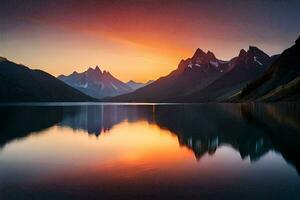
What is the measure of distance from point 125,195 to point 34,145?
31.9 meters

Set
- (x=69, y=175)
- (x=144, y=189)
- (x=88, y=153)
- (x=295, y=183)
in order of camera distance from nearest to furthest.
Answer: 1. (x=144, y=189)
2. (x=295, y=183)
3. (x=69, y=175)
4. (x=88, y=153)

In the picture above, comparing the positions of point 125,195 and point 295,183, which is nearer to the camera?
point 125,195

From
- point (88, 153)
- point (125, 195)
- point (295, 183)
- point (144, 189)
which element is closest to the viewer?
point (125, 195)

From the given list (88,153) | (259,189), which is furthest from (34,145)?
(259,189)

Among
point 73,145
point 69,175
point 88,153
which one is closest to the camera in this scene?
point 69,175

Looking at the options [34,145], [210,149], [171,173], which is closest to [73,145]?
[34,145]

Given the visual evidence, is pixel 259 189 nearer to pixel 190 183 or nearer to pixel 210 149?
pixel 190 183

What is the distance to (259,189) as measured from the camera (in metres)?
25.5

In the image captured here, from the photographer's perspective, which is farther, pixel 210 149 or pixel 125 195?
pixel 210 149

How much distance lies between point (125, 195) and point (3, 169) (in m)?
16.1

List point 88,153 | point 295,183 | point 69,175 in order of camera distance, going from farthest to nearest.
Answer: point 88,153, point 69,175, point 295,183

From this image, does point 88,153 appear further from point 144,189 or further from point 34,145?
point 144,189

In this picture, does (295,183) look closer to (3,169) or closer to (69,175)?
(69,175)

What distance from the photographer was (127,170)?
3272cm
